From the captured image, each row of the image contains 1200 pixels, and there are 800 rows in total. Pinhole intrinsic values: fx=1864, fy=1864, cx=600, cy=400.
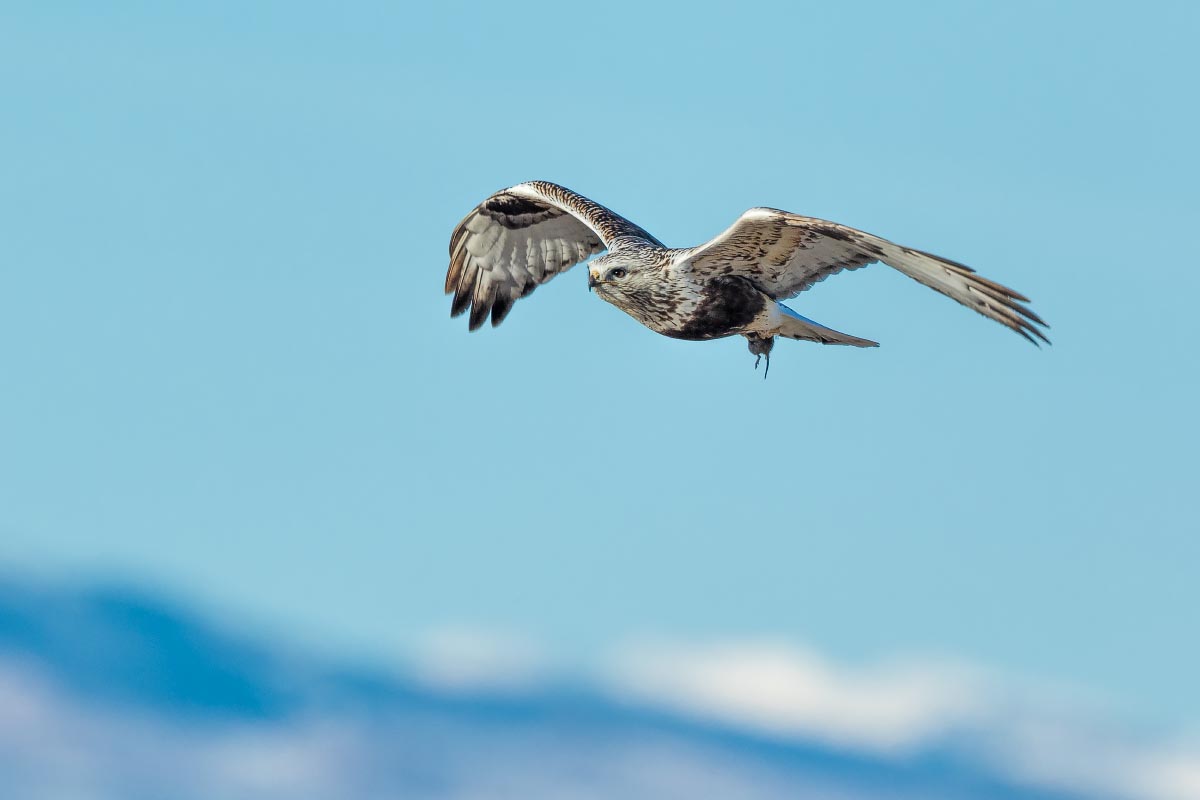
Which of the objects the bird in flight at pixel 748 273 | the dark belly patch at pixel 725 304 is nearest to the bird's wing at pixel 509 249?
the bird in flight at pixel 748 273

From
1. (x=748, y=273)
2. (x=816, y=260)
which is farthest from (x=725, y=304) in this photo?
(x=816, y=260)

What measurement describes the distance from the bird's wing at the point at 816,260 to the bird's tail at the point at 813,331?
222mm

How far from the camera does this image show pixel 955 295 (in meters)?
16.4

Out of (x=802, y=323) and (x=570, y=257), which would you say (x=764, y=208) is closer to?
(x=802, y=323)

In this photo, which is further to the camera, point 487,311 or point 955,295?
point 487,311

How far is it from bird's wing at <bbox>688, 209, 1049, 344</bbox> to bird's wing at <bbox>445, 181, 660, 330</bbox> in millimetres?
3597

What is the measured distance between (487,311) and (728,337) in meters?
4.30

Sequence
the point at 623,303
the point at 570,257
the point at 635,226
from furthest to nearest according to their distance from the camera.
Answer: the point at 570,257, the point at 635,226, the point at 623,303

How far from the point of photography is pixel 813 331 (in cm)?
1886

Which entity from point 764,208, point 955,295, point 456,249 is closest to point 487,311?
point 456,249

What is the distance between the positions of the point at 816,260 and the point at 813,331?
34.3 inches

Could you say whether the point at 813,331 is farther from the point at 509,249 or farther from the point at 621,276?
the point at 509,249

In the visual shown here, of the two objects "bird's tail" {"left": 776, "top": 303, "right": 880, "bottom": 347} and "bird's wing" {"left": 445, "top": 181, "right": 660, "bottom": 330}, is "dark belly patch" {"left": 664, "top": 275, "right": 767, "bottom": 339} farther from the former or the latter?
"bird's wing" {"left": 445, "top": 181, "right": 660, "bottom": 330}

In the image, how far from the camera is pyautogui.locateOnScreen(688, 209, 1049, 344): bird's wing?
16.0m
